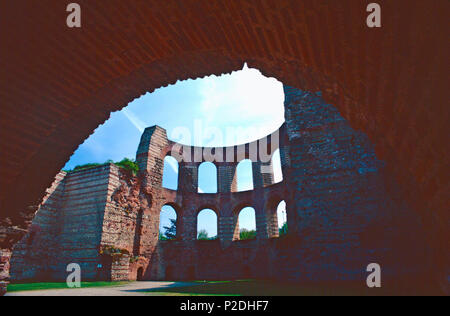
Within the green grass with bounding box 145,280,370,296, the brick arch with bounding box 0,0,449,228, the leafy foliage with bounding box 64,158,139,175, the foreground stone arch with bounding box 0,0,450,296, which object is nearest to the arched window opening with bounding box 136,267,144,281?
the leafy foliage with bounding box 64,158,139,175

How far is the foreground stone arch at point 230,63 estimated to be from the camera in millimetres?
2062

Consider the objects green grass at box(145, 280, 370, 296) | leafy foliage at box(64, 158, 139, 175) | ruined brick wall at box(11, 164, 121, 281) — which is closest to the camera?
green grass at box(145, 280, 370, 296)

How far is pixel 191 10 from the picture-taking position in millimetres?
2639

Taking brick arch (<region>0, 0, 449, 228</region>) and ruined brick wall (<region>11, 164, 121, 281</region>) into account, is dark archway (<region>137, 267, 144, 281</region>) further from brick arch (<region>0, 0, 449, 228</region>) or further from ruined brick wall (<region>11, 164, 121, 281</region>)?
brick arch (<region>0, 0, 449, 228</region>)

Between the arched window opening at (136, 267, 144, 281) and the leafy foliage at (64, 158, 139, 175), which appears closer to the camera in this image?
the leafy foliage at (64, 158, 139, 175)

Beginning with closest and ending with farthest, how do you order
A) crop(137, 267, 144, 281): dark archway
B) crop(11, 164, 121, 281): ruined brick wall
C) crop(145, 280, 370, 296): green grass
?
crop(145, 280, 370, 296): green grass
crop(11, 164, 121, 281): ruined brick wall
crop(137, 267, 144, 281): dark archway

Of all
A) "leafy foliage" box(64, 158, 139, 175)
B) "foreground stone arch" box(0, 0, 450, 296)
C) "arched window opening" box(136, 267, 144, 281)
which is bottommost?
"arched window opening" box(136, 267, 144, 281)

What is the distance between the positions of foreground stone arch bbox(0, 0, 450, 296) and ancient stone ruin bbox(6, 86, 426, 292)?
2.50 feet

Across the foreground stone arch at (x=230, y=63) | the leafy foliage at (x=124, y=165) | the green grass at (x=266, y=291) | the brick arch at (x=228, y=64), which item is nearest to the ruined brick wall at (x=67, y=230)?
the leafy foliage at (x=124, y=165)

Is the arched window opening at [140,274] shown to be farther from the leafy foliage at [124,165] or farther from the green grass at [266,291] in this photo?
the green grass at [266,291]

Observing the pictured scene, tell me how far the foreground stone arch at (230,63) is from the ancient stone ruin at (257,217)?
76cm

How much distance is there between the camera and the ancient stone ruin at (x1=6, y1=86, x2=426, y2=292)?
24.9 feet

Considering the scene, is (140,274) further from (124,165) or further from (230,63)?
(230,63)

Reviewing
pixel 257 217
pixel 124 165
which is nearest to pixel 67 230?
pixel 124 165
